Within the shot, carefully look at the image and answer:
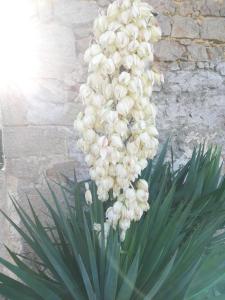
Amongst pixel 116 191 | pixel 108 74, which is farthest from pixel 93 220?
pixel 108 74

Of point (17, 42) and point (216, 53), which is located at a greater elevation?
point (17, 42)

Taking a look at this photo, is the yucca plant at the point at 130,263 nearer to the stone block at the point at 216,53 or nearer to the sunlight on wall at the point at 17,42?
the sunlight on wall at the point at 17,42

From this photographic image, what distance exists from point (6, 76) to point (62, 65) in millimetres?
327

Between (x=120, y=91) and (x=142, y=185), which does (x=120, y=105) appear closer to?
(x=120, y=91)

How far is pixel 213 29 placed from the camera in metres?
3.08

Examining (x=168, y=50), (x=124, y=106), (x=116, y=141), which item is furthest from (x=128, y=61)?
(x=168, y=50)

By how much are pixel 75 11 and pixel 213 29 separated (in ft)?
3.08

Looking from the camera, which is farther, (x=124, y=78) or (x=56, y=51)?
(x=56, y=51)

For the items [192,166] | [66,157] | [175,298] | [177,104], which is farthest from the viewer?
[177,104]

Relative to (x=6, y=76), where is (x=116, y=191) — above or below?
below

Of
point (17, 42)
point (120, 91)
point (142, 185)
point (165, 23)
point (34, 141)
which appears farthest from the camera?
point (165, 23)

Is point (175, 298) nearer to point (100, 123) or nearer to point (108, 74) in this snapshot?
point (100, 123)

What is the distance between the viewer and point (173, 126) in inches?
122

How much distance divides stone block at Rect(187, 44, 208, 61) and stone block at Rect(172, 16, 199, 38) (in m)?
0.07
